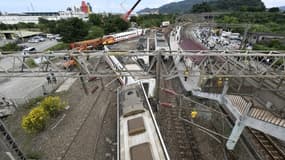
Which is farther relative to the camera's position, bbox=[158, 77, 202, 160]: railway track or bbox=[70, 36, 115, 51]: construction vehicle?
bbox=[70, 36, 115, 51]: construction vehicle

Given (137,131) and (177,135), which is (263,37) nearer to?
(177,135)

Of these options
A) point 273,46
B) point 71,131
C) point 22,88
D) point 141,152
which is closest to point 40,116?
point 71,131

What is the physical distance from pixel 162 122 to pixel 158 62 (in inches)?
178

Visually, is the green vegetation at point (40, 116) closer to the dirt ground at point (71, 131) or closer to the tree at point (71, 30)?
the dirt ground at point (71, 131)

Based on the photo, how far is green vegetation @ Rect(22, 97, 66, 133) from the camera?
1009 centimetres

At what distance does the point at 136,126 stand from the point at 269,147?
6.76 meters

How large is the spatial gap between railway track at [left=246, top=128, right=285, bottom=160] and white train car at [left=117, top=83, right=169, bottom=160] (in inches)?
216

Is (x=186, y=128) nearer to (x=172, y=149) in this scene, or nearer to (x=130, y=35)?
(x=172, y=149)

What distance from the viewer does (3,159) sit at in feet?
29.2

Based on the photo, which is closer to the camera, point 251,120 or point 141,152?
point 141,152

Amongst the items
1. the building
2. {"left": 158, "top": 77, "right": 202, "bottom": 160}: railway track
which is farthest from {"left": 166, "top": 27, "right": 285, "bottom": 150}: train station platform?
the building

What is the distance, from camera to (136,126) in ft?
25.6

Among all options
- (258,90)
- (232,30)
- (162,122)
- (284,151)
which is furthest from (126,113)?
(232,30)

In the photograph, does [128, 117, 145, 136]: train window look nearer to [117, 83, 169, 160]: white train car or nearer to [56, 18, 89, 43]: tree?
[117, 83, 169, 160]: white train car
